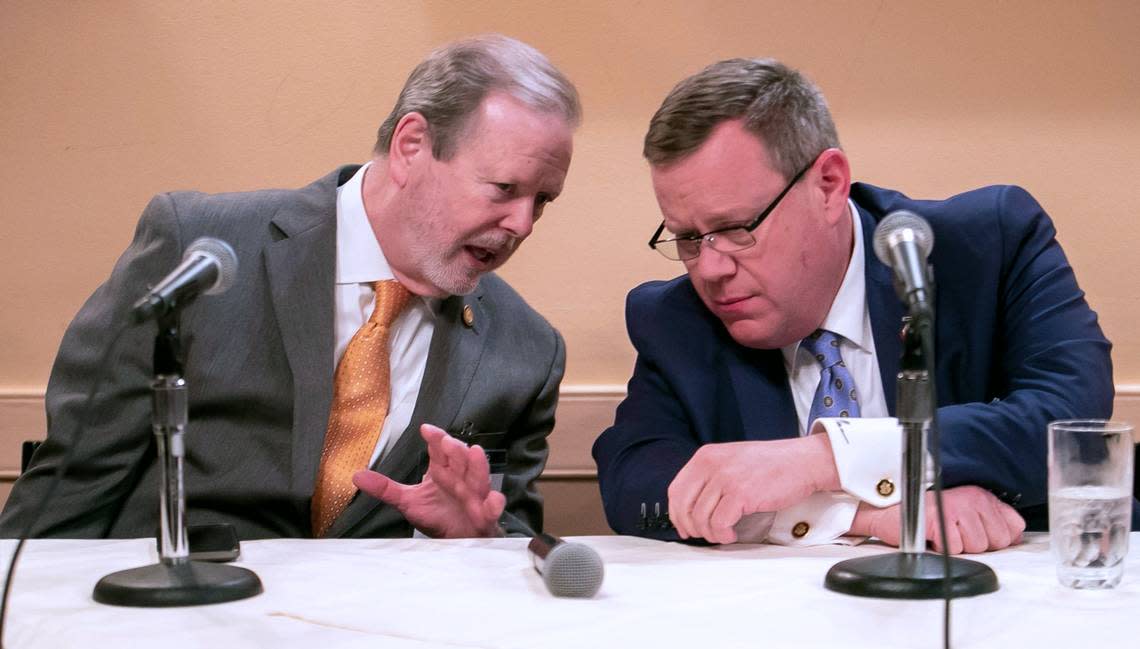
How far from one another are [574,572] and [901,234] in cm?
53

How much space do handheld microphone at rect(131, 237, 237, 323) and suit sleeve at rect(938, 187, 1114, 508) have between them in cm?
104

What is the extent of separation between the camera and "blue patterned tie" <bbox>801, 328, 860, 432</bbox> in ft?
6.96

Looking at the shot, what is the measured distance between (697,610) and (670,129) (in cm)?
99

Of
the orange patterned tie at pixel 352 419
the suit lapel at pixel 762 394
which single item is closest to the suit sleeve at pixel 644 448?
the suit lapel at pixel 762 394

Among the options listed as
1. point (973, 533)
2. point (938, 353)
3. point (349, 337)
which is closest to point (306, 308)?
point (349, 337)

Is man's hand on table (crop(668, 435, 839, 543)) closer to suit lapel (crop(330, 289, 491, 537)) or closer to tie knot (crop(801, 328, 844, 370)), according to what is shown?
tie knot (crop(801, 328, 844, 370))

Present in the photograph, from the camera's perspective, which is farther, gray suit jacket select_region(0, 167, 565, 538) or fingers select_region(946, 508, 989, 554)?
gray suit jacket select_region(0, 167, 565, 538)

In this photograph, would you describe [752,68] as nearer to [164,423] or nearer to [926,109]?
[926,109]

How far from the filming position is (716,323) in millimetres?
2285

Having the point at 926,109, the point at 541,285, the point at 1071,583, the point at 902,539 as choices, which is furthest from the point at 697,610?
the point at 926,109

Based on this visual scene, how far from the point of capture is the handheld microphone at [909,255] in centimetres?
133

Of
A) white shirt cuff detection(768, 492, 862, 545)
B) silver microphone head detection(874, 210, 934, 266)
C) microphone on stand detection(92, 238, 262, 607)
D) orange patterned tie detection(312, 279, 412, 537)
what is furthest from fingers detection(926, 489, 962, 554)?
orange patterned tie detection(312, 279, 412, 537)

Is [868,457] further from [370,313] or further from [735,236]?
[370,313]

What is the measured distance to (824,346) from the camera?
7.22 ft
